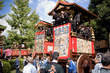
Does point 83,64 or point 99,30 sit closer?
point 83,64

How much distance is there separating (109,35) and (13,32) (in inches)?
651

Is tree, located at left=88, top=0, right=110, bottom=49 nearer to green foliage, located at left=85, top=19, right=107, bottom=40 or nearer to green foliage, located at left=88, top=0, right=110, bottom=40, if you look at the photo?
green foliage, located at left=88, top=0, right=110, bottom=40

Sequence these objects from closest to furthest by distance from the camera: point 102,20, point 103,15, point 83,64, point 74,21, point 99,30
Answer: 1. point 83,64
2. point 74,21
3. point 103,15
4. point 102,20
5. point 99,30

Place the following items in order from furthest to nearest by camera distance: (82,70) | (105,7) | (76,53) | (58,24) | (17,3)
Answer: (17,3) → (105,7) → (58,24) → (76,53) → (82,70)

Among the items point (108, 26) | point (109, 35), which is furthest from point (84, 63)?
point (108, 26)

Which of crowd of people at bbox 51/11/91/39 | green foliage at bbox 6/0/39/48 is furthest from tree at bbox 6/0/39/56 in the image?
crowd of people at bbox 51/11/91/39

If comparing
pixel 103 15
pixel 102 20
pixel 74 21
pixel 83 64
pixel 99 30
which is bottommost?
pixel 83 64

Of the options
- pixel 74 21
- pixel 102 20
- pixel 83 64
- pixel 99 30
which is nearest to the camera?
pixel 83 64

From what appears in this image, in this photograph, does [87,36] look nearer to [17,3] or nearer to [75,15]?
[75,15]

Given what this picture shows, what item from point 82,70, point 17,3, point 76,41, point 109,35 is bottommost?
point 82,70

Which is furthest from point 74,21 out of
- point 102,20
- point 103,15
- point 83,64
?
point 102,20

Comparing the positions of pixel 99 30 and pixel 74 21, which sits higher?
pixel 99 30

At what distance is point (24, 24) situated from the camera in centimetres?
A: 2128

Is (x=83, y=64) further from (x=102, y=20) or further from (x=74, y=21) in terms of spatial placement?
(x=102, y=20)
